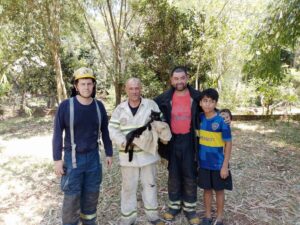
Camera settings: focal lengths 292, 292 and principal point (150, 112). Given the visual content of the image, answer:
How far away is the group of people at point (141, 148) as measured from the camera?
263cm

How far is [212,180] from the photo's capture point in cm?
292

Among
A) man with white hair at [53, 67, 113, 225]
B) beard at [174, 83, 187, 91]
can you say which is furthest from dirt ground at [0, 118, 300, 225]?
beard at [174, 83, 187, 91]

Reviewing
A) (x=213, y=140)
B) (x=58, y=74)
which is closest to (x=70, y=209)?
(x=213, y=140)

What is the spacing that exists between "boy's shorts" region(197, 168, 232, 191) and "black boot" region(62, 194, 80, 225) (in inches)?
48.2

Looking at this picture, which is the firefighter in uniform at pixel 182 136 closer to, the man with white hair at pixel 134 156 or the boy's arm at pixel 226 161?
the man with white hair at pixel 134 156

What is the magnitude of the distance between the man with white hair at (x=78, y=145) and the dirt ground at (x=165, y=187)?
2.13 feet

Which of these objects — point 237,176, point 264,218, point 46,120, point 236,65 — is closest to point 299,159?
point 237,176

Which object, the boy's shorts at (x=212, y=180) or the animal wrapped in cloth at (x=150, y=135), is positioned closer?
the animal wrapped in cloth at (x=150, y=135)

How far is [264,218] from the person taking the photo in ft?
10.6

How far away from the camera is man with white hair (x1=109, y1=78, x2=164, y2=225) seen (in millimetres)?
2809

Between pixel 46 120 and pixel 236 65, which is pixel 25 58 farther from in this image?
pixel 236 65

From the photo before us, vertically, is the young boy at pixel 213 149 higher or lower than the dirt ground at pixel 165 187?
higher

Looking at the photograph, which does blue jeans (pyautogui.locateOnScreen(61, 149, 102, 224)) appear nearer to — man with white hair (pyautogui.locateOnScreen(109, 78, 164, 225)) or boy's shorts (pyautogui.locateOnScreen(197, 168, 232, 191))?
man with white hair (pyautogui.locateOnScreen(109, 78, 164, 225))

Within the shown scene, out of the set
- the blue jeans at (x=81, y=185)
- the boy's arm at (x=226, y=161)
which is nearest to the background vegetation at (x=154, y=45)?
the boy's arm at (x=226, y=161)
